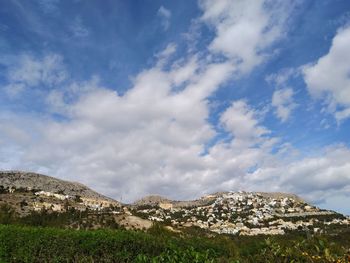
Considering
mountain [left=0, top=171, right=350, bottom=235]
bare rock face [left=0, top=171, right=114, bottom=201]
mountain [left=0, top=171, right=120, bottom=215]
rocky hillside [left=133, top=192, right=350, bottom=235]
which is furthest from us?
bare rock face [left=0, top=171, right=114, bottom=201]

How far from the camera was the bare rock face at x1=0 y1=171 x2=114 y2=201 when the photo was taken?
66312 mm

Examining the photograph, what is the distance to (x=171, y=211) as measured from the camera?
74.1m

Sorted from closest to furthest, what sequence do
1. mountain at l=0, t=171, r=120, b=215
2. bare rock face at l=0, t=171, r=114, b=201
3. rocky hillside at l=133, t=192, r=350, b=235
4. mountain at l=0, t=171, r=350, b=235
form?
mountain at l=0, t=171, r=350, b=235 < mountain at l=0, t=171, r=120, b=215 < rocky hillside at l=133, t=192, r=350, b=235 < bare rock face at l=0, t=171, r=114, b=201

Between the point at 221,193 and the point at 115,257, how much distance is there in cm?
10104

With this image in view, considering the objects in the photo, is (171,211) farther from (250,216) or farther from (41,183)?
(41,183)

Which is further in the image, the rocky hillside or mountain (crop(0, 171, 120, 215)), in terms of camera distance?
the rocky hillside

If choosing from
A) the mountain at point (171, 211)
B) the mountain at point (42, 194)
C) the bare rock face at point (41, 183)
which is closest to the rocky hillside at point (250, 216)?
the mountain at point (171, 211)

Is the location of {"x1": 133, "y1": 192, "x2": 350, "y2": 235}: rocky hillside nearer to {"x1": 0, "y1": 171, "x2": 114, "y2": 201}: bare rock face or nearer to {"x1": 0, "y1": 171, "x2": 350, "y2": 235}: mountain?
{"x1": 0, "y1": 171, "x2": 350, "y2": 235}: mountain

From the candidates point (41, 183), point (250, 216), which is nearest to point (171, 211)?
point (250, 216)

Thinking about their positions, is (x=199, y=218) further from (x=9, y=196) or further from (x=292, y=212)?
(x=9, y=196)

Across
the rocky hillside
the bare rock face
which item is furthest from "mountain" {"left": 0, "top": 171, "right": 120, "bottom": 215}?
the rocky hillside

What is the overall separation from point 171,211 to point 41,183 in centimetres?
2357

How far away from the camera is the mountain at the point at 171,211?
38.6 metres

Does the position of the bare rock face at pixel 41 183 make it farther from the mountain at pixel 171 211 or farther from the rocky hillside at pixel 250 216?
the rocky hillside at pixel 250 216
